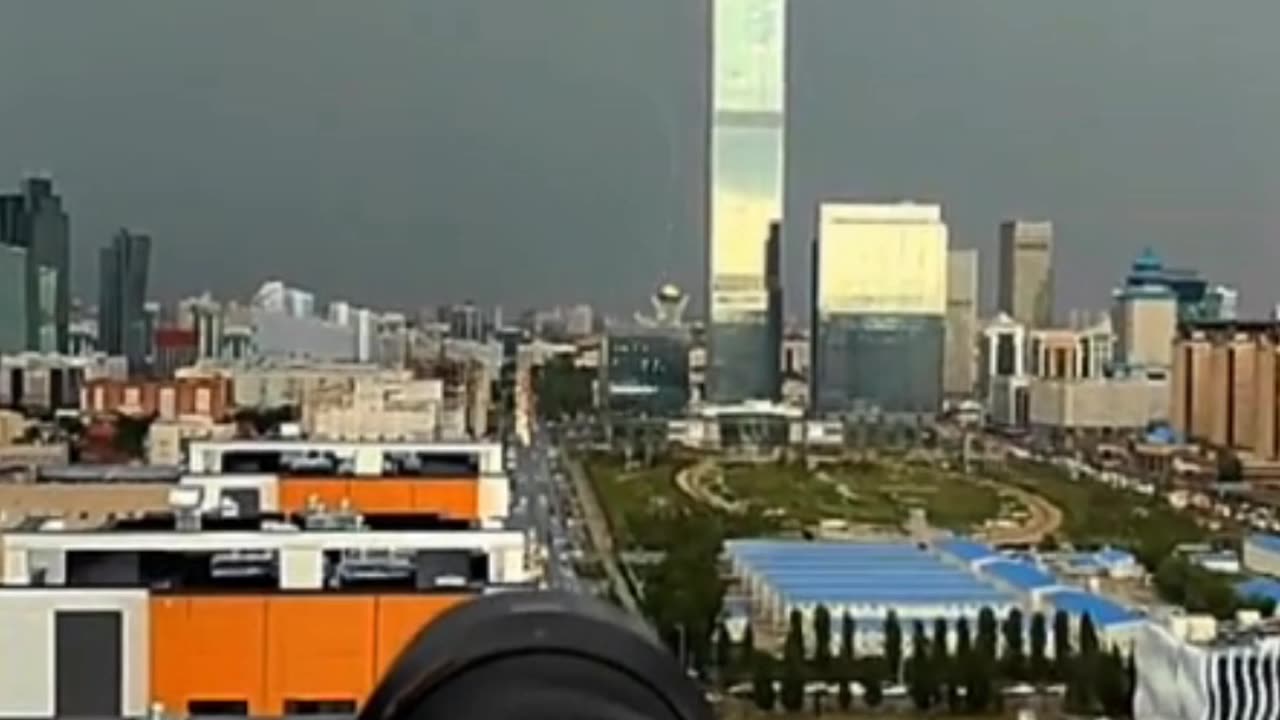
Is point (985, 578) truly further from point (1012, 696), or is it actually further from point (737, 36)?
point (737, 36)

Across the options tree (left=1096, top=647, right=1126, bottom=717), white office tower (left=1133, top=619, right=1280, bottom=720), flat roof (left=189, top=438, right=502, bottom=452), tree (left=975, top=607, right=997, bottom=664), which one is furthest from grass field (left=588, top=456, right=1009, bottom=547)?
flat roof (left=189, top=438, right=502, bottom=452)

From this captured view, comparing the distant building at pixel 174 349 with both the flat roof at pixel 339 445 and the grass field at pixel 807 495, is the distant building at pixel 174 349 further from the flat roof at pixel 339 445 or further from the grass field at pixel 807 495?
the flat roof at pixel 339 445

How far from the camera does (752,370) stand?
1022 cm

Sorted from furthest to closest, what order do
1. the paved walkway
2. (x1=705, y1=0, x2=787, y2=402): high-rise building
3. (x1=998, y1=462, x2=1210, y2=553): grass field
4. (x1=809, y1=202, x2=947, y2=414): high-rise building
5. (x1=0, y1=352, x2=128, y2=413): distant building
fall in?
(x1=809, y1=202, x2=947, y2=414): high-rise building < (x1=705, y1=0, x2=787, y2=402): high-rise building < (x1=0, y1=352, x2=128, y2=413): distant building < (x1=998, y1=462, x2=1210, y2=553): grass field < the paved walkway

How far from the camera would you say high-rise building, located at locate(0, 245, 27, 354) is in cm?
881

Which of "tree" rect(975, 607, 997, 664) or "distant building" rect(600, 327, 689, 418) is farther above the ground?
"distant building" rect(600, 327, 689, 418)

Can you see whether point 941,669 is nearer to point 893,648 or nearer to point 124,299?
point 893,648

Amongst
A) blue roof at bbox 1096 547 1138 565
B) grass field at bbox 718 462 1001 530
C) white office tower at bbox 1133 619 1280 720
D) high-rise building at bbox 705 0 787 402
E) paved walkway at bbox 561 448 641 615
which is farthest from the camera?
high-rise building at bbox 705 0 787 402

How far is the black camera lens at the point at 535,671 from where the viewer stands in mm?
189

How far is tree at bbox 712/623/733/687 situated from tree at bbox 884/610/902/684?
37cm

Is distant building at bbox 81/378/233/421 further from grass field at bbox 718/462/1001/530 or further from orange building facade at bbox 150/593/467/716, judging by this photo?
orange building facade at bbox 150/593/467/716

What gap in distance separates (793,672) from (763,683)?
164 millimetres

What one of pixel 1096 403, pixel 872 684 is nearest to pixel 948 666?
pixel 872 684

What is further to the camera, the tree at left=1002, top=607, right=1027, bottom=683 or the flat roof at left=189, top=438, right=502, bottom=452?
the tree at left=1002, top=607, right=1027, bottom=683
